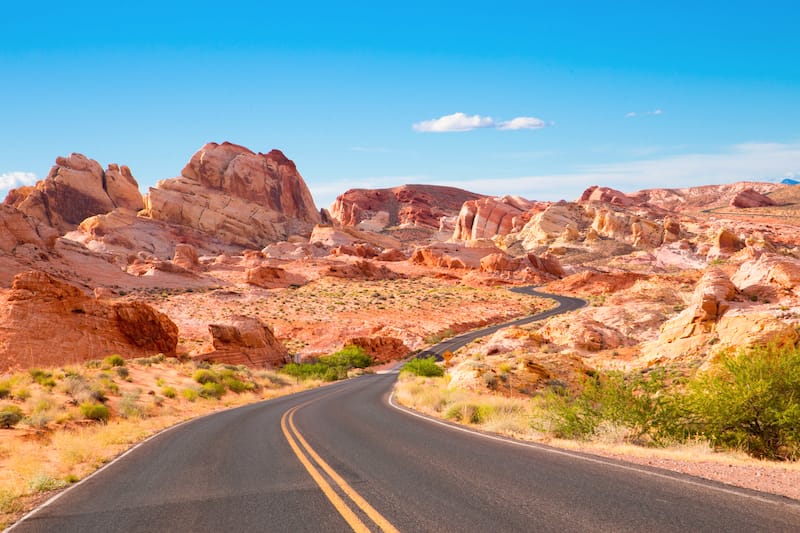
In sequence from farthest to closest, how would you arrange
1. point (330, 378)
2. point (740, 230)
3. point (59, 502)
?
point (740, 230) → point (330, 378) → point (59, 502)

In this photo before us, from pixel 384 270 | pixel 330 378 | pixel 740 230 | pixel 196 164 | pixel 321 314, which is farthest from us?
pixel 196 164

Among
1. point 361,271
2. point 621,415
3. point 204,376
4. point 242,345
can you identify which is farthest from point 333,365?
point 361,271

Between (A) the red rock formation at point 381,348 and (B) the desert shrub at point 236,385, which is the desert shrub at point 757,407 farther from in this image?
(A) the red rock formation at point 381,348

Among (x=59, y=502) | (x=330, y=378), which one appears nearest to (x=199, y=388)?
(x=330, y=378)

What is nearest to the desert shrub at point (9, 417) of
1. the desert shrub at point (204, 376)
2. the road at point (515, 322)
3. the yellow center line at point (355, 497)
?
the yellow center line at point (355, 497)

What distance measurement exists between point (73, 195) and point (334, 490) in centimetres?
12434

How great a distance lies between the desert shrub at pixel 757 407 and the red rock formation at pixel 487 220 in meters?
137

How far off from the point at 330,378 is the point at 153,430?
2409 cm

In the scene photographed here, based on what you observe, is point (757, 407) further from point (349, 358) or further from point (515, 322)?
point (515, 322)

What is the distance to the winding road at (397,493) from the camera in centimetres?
A: 545

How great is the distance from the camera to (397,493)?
270 inches

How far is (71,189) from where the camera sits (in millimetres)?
111375

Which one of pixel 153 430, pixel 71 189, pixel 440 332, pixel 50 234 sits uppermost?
pixel 71 189

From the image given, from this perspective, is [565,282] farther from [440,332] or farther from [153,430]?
[153,430]
